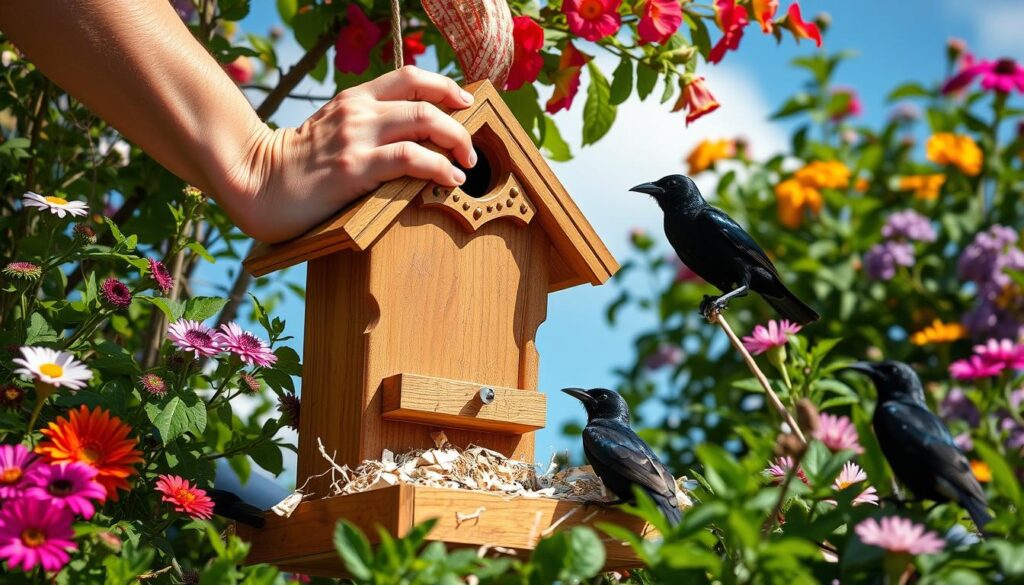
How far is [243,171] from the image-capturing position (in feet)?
7.02

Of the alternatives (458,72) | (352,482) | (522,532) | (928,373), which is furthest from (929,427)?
(928,373)

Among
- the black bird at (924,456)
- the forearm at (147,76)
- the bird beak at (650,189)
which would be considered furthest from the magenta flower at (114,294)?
the black bird at (924,456)

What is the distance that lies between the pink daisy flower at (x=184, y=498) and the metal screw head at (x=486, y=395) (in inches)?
20.1

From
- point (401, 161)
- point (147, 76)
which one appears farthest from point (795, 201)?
point (147, 76)

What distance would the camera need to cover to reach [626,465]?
6.24 feet

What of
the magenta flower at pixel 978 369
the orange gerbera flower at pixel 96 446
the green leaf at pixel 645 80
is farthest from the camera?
the green leaf at pixel 645 80

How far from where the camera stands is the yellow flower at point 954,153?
18.8ft

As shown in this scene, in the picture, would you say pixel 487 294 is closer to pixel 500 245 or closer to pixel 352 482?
pixel 500 245

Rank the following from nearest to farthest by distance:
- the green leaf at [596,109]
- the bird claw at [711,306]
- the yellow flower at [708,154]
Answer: the bird claw at [711,306], the green leaf at [596,109], the yellow flower at [708,154]

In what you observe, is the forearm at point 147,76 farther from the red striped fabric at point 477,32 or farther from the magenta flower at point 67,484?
the magenta flower at point 67,484

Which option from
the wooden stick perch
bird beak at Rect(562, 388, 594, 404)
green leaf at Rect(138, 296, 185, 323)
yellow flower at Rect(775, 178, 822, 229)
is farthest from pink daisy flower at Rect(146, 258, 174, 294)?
yellow flower at Rect(775, 178, 822, 229)

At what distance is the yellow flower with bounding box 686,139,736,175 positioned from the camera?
6.52 meters

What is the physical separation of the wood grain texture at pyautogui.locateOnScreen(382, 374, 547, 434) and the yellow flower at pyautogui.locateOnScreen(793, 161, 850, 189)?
3885 mm

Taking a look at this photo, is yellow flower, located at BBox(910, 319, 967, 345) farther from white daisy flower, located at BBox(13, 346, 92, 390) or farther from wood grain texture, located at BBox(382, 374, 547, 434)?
white daisy flower, located at BBox(13, 346, 92, 390)
